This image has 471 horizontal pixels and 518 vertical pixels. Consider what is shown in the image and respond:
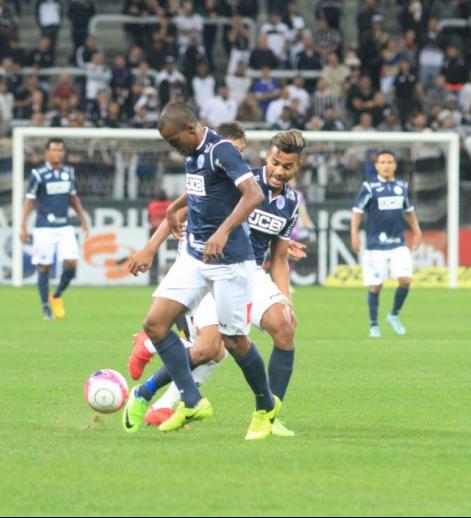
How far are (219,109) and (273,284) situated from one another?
1910 cm

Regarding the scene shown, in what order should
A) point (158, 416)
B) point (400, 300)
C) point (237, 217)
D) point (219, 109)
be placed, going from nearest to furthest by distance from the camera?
point (237, 217)
point (158, 416)
point (400, 300)
point (219, 109)

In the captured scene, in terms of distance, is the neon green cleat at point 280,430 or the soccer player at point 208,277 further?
the neon green cleat at point 280,430

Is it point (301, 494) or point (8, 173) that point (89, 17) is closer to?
point (8, 173)

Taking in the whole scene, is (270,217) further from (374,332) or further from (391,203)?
(391,203)

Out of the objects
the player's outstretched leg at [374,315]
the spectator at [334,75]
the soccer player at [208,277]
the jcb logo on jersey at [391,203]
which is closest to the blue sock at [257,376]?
the soccer player at [208,277]

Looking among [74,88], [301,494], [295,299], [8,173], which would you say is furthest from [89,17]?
[301,494]

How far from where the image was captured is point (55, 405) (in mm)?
10586

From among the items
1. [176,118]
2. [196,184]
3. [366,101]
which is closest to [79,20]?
[366,101]

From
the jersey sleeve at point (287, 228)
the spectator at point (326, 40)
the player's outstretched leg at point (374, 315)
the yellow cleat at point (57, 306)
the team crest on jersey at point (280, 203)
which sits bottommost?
the yellow cleat at point (57, 306)

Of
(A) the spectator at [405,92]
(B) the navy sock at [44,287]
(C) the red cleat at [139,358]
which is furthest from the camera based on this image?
(A) the spectator at [405,92]

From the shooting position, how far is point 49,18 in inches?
1207

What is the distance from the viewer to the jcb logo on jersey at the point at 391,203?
709 inches

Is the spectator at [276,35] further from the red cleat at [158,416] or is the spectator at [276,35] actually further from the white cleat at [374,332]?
the red cleat at [158,416]

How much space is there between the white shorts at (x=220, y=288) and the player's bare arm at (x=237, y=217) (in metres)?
0.35
